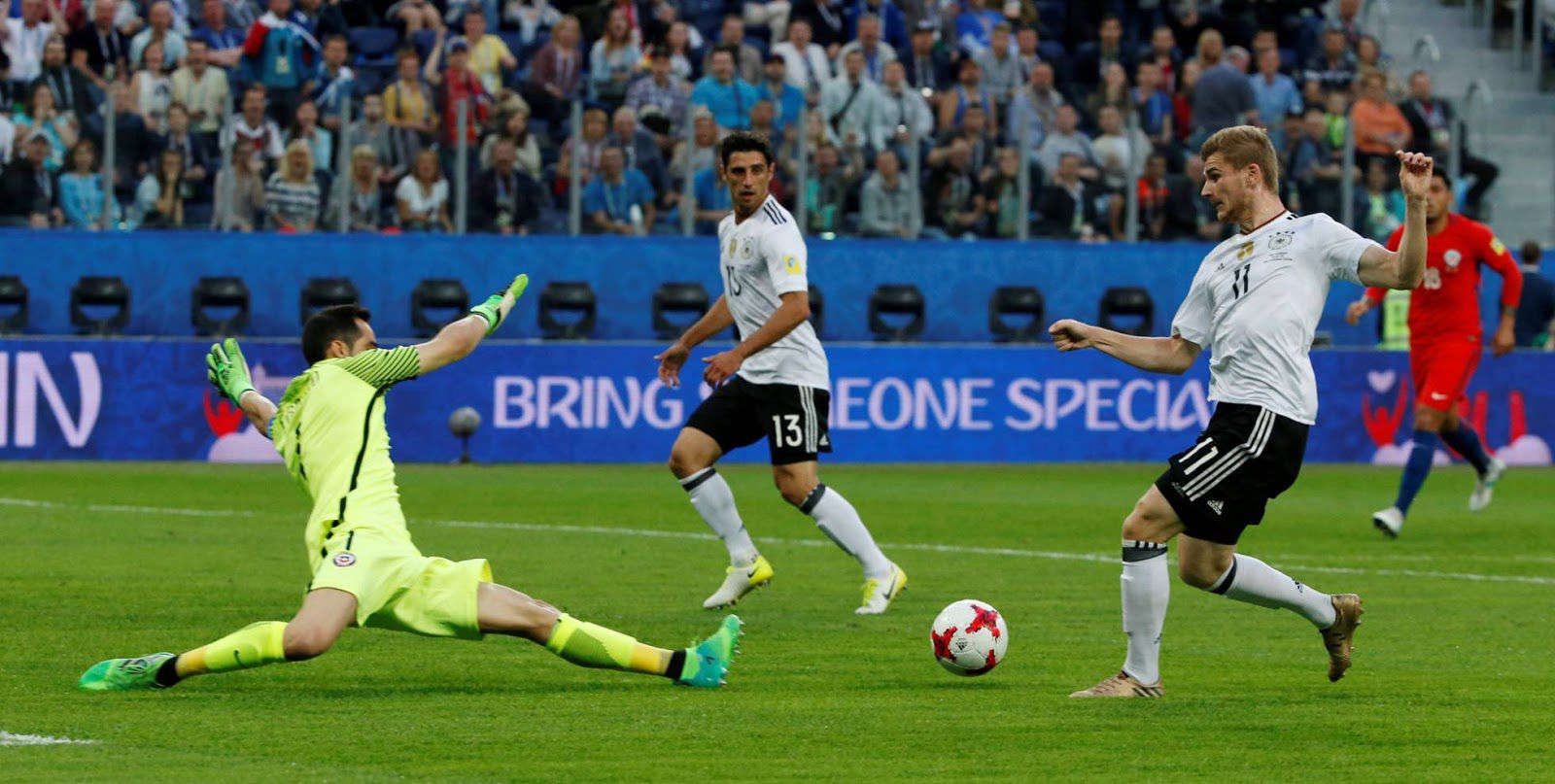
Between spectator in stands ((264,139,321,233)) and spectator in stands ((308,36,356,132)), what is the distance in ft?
1.24

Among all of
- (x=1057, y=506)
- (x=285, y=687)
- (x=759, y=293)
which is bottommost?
(x=1057, y=506)

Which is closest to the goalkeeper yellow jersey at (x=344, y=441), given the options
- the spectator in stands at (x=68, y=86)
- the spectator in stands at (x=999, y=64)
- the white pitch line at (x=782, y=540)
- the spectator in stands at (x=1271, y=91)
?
the white pitch line at (x=782, y=540)

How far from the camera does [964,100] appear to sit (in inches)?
960

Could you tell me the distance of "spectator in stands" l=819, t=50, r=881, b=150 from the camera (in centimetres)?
2381

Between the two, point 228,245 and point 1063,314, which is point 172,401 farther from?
point 1063,314

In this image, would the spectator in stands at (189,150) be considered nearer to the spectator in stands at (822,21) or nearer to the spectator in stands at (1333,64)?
the spectator in stands at (822,21)

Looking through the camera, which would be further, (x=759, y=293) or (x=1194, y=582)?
(x=759, y=293)

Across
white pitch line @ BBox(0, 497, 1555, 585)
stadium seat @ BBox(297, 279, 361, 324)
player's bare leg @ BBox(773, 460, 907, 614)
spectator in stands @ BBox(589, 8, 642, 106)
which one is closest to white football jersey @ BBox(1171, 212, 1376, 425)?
player's bare leg @ BBox(773, 460, 907, 614)

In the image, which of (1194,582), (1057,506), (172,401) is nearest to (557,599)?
(1194,582)

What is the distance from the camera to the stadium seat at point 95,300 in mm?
22562

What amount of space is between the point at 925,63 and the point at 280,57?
6.60m

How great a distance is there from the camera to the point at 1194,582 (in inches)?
320

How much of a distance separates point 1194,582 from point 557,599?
3.91 metres

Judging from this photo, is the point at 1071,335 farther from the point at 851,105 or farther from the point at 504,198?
the point at 851,105
